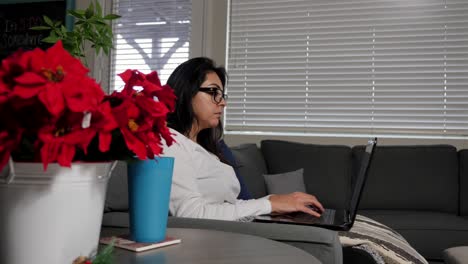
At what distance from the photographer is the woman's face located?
5.69 feet

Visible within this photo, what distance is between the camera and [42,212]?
63 centimetres

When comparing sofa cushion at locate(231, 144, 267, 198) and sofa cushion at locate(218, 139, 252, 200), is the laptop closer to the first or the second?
sofa cushion at locate(218, 139, 252, 200)

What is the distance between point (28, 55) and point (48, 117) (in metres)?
0.07

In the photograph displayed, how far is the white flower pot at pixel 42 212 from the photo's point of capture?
0.63m

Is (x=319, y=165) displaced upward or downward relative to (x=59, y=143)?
downward

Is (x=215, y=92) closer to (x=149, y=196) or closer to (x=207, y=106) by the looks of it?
(x=207, y=106)

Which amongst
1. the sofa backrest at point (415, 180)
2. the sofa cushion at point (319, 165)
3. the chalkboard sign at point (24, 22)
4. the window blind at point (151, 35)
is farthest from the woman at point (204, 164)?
the chalkboard sign at point (24, 22)

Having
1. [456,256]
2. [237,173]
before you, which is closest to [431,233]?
[456,256]

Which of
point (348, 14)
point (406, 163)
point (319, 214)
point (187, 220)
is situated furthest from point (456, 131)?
point (187, 220)

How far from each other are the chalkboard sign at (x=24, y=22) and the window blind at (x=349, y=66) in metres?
1.60

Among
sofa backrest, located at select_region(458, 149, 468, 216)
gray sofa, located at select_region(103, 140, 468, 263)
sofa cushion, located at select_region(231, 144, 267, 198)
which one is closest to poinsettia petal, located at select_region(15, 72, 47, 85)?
gray sofa, located at select_region(103, 140, 468, 263)

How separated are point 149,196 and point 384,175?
2.59m

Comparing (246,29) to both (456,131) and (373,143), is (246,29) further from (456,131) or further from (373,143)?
(373,143)

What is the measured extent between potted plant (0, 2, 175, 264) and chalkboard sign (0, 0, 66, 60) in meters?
3.88
